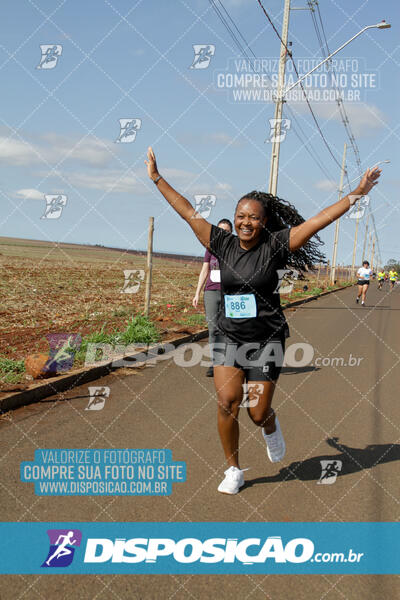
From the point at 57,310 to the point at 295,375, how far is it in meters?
7.70

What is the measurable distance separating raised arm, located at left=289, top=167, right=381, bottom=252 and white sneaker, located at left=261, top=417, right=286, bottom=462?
140 cm

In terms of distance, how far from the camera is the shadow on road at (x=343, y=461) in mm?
4523

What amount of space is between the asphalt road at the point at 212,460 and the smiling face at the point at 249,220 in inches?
69.7

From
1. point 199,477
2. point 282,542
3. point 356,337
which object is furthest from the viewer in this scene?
point 356,337

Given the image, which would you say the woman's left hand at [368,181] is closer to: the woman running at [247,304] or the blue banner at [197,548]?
the woman running at [247,304]

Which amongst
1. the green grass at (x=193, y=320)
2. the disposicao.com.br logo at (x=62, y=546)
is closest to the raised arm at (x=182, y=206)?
the disposicao.com.br logo at (x=62, y=546)

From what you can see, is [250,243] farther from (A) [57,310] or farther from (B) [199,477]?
(A) [57,310]

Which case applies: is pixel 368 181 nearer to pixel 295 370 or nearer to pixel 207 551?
pixel 207 551

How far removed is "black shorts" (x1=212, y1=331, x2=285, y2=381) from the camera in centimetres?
418

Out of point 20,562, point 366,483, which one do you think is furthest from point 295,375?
point 20,562

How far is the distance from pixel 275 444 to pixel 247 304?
1.16 metres

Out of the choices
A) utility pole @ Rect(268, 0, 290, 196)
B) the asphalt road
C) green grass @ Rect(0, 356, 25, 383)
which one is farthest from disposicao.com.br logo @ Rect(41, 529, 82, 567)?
utility pole @ Rect(268, 0, 290, 196)

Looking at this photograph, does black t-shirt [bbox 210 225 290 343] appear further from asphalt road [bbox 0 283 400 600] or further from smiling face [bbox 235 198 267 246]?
asphalt road [bbox 0 283 400 600]

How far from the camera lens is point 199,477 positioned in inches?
174
